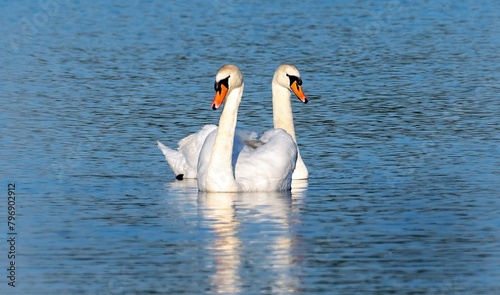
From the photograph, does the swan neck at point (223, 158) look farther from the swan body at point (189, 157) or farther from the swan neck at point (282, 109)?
the swan neck at point (282, 109)

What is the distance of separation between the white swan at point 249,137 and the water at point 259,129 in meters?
0.24

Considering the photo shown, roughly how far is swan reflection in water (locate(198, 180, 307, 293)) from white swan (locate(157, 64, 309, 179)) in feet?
2.61

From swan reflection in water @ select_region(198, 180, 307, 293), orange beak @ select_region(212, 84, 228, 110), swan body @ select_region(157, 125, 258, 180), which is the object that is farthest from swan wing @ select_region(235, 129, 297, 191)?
swan body @ select_region(157, 125, 258, 180)

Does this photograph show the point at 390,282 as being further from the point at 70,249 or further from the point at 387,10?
the point at 387,10

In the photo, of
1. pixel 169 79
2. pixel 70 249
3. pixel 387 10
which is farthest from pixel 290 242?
pixel 387 10

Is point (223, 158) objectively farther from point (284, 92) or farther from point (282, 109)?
point (284, 92)

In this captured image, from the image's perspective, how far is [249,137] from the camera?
18.1 meters

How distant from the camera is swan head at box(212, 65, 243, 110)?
17172 millimetres

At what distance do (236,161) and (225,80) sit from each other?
917 mm

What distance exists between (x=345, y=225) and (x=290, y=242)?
42.3 inches

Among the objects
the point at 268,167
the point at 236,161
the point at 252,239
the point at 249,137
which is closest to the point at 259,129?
the point at 249,137

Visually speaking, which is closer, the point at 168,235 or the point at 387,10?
the point at 168,235

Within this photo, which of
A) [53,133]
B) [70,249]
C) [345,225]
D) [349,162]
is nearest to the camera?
[70,249]

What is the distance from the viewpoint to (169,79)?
2767 centimetres
